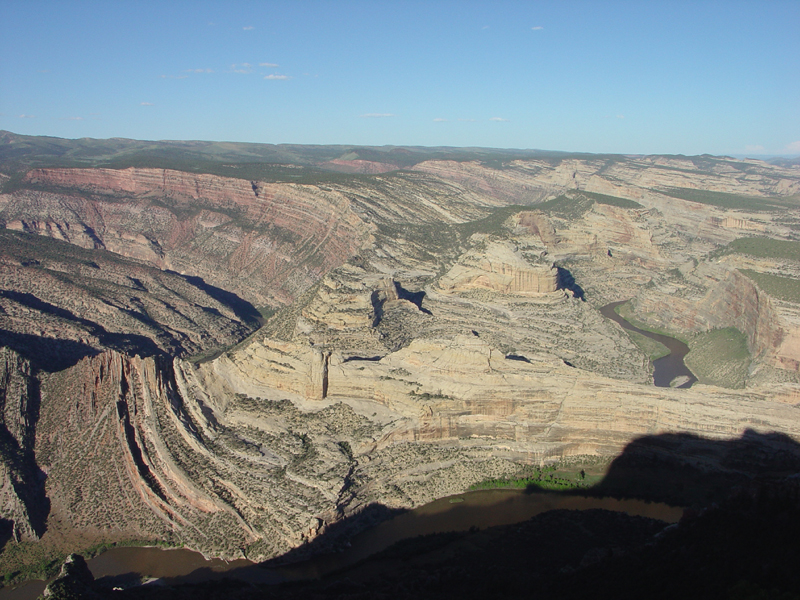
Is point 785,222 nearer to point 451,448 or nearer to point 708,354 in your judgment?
point 708,354

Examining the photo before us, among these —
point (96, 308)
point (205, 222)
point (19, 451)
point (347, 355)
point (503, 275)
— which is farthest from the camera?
point (205, 222)

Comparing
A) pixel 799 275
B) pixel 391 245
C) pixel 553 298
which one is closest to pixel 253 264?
pixel 391 245

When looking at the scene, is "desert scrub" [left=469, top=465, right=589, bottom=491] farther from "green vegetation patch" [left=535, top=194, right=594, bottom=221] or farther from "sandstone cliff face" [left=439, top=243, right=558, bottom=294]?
"green vegetation patch" [left=535, top=194, right=594, bottom=221]

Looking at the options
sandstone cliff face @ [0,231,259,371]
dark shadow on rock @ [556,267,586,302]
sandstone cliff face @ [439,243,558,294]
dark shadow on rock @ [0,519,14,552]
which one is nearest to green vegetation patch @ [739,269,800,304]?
dark shadow on rock @ [556,267,586,302]

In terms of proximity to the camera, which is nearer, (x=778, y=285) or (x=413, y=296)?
(x=778, y=285)

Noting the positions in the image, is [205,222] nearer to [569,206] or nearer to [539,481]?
[569,206]

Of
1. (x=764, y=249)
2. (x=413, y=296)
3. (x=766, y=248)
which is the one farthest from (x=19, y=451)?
(x=766, y=248)

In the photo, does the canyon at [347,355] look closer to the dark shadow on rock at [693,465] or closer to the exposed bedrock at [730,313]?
the exposed bedrock at [730,313]
